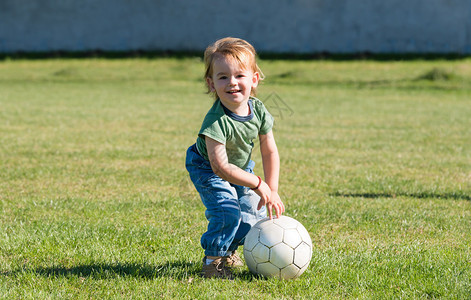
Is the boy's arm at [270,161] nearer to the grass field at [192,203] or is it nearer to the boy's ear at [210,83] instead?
the boy's ear at [210,83]

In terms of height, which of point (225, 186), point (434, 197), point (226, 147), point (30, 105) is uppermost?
point (226, 147)

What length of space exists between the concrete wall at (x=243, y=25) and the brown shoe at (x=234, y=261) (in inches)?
967

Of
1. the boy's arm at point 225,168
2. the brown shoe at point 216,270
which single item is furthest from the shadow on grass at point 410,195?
the boy's arm at point 225,168

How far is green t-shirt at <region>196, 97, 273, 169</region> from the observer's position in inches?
153

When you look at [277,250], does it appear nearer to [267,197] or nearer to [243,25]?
[267,197]

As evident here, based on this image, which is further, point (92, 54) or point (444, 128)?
point (92, 54)

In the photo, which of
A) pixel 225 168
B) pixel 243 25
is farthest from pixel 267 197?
pixel 243 25

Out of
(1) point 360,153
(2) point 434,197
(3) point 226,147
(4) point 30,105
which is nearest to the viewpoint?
(3) point 226,147

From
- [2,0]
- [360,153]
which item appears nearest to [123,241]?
[360,153]

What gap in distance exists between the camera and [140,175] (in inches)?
309

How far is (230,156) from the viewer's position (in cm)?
412

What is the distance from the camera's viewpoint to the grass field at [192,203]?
13.0ft

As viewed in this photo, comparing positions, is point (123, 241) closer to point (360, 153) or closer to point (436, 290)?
point (436, 290)

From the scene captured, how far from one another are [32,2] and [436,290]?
33.4m
